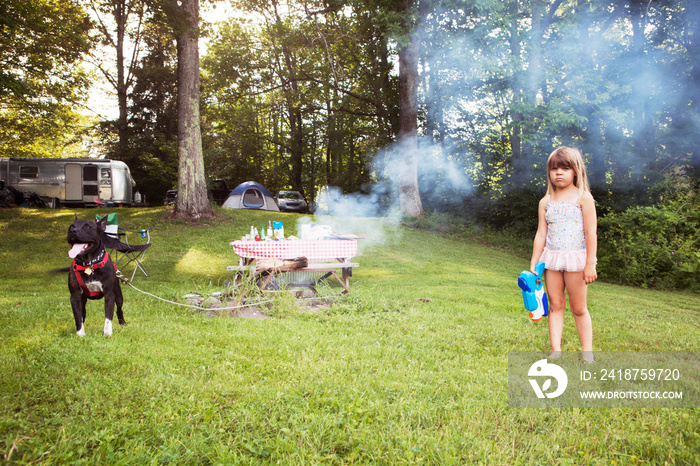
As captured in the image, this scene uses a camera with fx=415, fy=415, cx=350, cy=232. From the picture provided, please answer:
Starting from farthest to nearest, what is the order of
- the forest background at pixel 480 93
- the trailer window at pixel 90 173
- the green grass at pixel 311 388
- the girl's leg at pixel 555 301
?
the trailer window at pixel 90 173, the forest background at pixel 480 93, the girl's leg at pixel 555 301, the green grass at pixel 311 388

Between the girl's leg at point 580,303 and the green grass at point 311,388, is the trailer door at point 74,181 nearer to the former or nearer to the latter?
the green grass at point 311,388

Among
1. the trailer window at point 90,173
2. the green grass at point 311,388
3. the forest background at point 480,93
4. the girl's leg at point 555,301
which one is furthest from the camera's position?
the trailer window at point 90,173

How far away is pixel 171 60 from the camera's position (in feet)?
74.1

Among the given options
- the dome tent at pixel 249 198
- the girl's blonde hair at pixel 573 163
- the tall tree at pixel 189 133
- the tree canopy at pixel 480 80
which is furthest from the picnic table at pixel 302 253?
the dome tent at pixel 249 198

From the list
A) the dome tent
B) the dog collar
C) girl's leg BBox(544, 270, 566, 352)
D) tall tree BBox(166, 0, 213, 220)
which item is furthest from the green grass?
the dome tent

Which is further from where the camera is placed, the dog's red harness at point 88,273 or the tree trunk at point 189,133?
the tree trunk at point 189,133

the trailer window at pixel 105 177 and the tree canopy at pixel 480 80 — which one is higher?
the tree canopy at pixel 480 80

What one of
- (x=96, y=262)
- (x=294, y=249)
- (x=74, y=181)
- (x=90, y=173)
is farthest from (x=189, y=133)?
(x=74, y=181)

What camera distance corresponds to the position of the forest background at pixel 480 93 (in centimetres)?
1037

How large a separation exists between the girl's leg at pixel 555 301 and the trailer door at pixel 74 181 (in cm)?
1851

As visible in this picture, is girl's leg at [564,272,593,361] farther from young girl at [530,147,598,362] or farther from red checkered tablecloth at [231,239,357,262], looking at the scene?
red checkered tablecloth at [231,239,357,262]

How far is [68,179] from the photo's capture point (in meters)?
16.5

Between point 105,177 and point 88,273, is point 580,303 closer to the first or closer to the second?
point 88,273

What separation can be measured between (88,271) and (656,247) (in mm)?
9617
